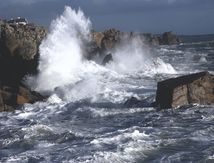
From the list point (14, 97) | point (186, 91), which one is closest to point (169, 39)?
point (14, 97)

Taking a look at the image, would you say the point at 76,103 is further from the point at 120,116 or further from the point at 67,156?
the point at 67,156

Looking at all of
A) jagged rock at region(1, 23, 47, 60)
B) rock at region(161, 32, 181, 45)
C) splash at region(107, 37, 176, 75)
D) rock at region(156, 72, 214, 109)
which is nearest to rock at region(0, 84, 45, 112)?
jagged rock at region(1, 23, 47, 60)

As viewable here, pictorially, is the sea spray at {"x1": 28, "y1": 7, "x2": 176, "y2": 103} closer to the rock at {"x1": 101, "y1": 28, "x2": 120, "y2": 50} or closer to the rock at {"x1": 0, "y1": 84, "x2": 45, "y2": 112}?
the rock at {"x1": 0, "y1": 84, "x2": 45, "y2": 112}

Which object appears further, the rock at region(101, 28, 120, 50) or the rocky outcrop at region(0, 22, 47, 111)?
the rock at region(101, 28, 120, 50)

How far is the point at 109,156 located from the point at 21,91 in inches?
393

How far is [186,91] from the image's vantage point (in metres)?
18.1

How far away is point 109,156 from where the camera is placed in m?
12.3

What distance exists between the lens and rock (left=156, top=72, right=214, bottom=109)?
1795 cm

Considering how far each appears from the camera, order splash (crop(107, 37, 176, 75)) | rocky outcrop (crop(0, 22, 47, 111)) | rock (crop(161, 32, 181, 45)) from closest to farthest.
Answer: rocky outcrop (crop(0, 22, 47, 111))
splash (crop(107, 37, 176, 75))
rock (crop(161, 32, 181, 45))

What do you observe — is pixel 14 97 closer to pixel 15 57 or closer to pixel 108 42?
pixel 15 57

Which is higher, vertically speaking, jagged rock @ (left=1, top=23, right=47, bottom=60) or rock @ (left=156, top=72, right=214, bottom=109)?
jagged rock @ (left=1, top=23, right=47, bottom=60)

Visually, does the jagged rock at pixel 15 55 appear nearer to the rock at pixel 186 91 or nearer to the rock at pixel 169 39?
the rock at pixel 186 91

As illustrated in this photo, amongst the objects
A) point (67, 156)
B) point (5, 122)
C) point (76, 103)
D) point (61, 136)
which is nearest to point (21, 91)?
point (76, 103)

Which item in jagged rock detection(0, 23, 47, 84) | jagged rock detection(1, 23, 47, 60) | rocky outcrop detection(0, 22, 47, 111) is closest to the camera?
rocky outcrop detection(0, 22, 47, 111)
